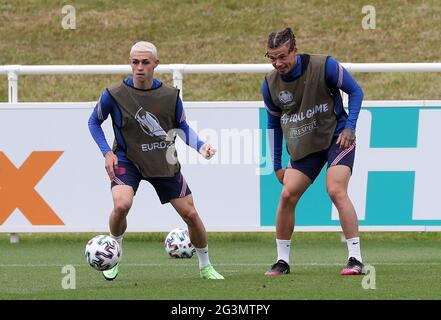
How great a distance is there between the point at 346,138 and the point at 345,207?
556 mm

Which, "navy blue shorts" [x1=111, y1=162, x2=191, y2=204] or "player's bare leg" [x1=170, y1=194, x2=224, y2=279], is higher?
"navy blue shorts" [x1=111, y1=162, x2=191, y2=204]

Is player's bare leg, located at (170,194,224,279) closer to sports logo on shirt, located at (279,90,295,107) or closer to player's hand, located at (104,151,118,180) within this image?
player's hand, located at (104,151,118,180)

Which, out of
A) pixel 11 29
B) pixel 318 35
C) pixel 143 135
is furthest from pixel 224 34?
pixel 143 135

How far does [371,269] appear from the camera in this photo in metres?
10.9

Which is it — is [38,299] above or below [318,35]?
below

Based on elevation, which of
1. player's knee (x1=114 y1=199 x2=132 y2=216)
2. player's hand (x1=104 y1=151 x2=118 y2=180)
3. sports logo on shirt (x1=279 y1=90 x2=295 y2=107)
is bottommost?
player's knee (x1=114 y1=199 x2=132 y2=216)

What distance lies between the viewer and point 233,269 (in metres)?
12.1

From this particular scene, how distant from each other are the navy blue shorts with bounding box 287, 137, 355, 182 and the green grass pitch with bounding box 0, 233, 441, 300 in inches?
33.6

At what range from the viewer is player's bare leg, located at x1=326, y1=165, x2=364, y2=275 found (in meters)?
10.8

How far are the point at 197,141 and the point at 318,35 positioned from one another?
16165 mm

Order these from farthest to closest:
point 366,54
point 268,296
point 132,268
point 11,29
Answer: point 11,29 → point 366,54 → point 132,268 → point 268,296

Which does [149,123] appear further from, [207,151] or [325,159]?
A: [325,159]

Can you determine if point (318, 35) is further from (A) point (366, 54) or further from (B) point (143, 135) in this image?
(B) point (143, 135)

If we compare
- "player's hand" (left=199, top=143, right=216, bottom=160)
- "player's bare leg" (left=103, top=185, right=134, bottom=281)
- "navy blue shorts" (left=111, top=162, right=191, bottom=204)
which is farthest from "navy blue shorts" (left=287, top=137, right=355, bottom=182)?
"player's bare leg" (left=103, top=185, right=134, bottom=281)
